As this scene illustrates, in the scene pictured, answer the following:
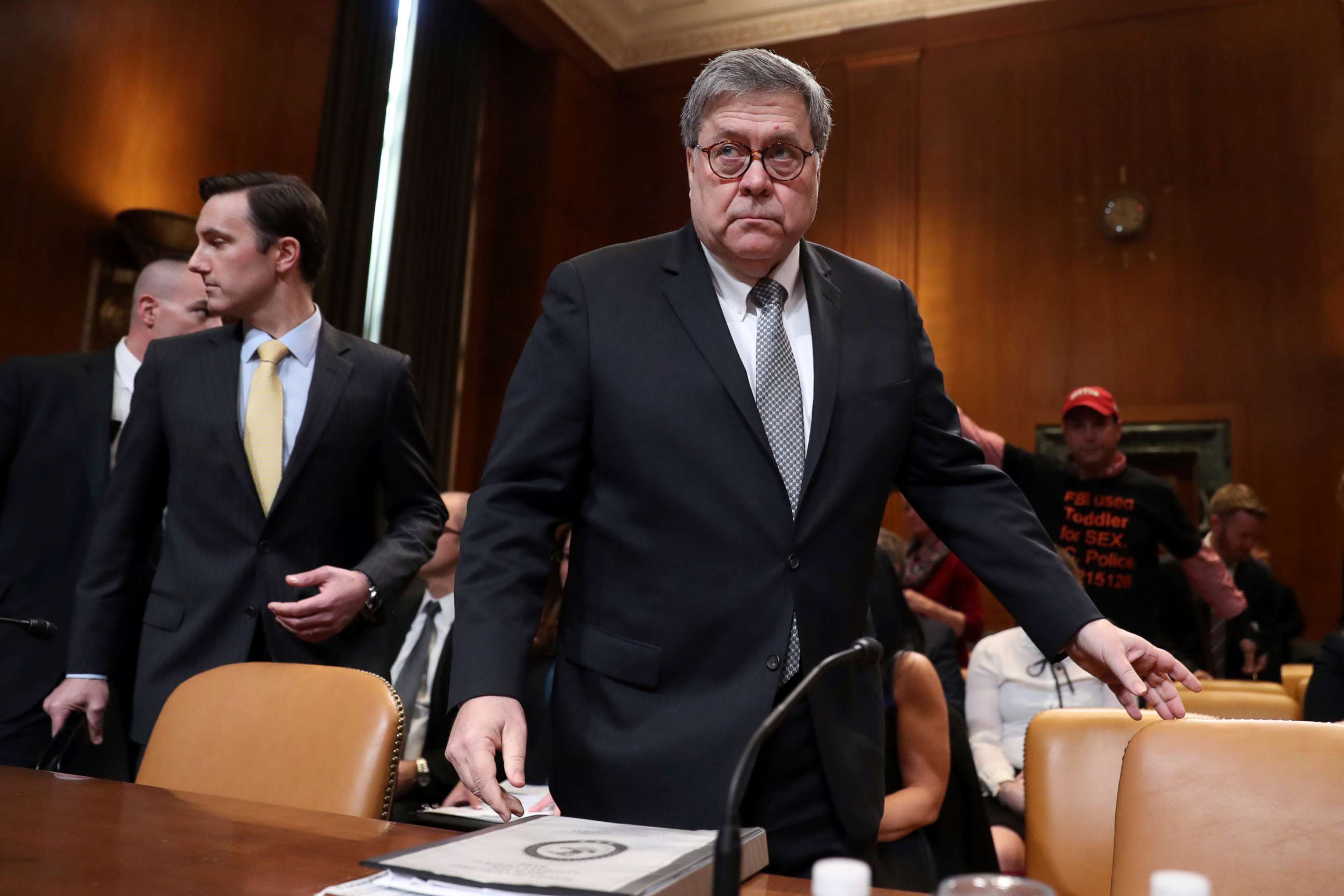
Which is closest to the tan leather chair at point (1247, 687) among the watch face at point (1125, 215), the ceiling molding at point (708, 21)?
the watch face at point (1125, 215)

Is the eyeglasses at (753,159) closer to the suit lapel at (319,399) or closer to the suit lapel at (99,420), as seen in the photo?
the suit lapel at (319,399)

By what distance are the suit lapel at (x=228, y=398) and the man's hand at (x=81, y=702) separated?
43cm

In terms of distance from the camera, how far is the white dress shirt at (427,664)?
3043mm

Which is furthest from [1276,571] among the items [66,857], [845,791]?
[66,857]

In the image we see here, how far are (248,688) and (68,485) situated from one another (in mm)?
1153

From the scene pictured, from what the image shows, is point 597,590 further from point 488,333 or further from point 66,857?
point 488,333

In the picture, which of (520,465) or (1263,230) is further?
(1263,230)

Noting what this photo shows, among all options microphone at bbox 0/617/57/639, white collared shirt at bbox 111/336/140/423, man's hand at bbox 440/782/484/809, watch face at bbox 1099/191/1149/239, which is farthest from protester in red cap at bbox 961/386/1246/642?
watch face at bbox 1099/191/1149/239

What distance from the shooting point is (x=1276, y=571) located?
710 cm

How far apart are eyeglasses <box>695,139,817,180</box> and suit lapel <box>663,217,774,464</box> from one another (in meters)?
0.13

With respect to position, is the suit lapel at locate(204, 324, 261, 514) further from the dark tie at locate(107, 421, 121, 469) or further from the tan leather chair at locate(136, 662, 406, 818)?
the dark tie at locate(107, 421, 121, 469)

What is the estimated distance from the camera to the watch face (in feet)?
24.9

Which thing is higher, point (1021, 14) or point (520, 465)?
point (1021, 14)

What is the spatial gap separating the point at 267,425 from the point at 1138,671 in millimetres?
1624
